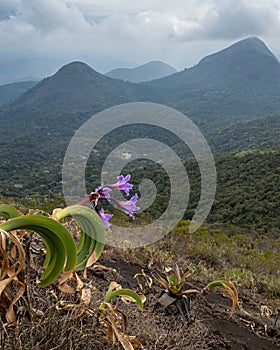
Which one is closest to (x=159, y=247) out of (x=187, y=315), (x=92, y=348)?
(x=187, y=315)

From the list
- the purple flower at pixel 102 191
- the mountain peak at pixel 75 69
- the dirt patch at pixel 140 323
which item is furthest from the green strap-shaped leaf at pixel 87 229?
the mountain peak at pixel 75 69

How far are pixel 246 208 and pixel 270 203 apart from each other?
1.02m

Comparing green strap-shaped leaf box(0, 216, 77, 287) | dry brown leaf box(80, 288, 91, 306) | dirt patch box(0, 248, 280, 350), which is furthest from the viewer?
dry brown leaf box(80, 288, 91, 306)

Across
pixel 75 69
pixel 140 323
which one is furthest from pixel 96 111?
pixel 140 323

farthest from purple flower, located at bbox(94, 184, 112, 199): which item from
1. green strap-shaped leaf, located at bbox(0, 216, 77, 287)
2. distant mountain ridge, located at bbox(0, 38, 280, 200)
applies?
distant mountain ridge, located at bbox(0, 38, 280, 200)

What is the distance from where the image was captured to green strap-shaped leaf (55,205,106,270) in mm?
1478

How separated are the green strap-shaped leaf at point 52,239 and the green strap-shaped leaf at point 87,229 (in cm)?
16

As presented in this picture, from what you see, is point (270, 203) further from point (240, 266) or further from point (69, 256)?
point (69, 256)

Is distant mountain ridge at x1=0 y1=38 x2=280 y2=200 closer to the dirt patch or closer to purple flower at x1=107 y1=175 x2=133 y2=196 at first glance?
the dirt patch

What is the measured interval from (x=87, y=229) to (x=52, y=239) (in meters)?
0.25

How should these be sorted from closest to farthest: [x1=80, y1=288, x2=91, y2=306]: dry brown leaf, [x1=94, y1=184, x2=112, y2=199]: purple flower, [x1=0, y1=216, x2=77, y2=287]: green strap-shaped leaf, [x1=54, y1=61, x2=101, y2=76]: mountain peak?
[x1=0, y1=216, x2=77, y2=287]: green strap-shaped leaf < [x1=94, y1=184, x2=112, y2=199]: purple flower < [x1=80, y1=288, x2=91, y2=306]: dry brown leaf < [x1=54, y1=61, x2=101, y2=76]: mountain peak

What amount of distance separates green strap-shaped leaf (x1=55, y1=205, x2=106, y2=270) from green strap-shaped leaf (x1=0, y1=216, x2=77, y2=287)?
0.53 ft

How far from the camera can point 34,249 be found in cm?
222

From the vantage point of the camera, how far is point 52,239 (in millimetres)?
1334
